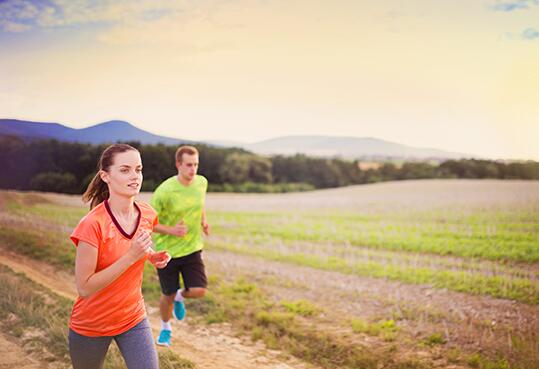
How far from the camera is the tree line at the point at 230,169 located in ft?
30.1

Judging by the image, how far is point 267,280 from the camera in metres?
8.18

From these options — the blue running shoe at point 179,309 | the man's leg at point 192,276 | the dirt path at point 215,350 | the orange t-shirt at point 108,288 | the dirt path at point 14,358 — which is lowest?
the dirt path at point 215,350

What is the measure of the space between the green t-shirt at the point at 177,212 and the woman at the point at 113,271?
Answer: 224cm

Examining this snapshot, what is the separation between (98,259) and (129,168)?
52 cm

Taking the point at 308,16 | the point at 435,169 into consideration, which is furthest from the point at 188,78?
the point at 435,169

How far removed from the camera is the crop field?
213 inches

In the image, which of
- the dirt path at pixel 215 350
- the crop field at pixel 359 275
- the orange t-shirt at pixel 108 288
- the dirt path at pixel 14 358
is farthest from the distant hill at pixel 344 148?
the orange t-shirt at pixel 108 288

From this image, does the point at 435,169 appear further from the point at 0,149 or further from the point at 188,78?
the point at 0,149

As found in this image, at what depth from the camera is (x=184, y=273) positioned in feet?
17.5

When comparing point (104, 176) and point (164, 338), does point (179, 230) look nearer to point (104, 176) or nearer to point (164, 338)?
point (164, 338)

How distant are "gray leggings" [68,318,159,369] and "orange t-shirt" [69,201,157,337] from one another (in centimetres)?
5

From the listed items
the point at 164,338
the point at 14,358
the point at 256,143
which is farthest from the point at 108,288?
the point at 256,143

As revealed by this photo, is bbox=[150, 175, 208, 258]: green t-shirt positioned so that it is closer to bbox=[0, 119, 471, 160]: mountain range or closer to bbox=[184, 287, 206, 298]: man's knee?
bbox=[184, 287, 206, 298]: man's knee

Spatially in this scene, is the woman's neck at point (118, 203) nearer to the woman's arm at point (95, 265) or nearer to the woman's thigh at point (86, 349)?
the woman's arm at point (95, 265)
